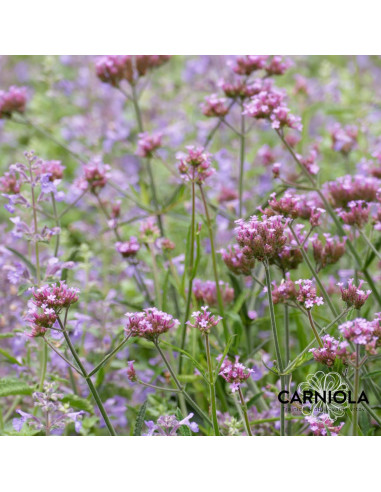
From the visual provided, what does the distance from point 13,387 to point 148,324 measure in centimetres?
41

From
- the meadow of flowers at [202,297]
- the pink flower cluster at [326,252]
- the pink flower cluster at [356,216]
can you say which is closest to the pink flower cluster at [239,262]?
the meadow of flowers at [202,297]

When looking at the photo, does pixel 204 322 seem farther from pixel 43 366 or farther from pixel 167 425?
pixel 43 366

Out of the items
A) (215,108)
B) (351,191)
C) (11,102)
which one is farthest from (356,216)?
(11,102)

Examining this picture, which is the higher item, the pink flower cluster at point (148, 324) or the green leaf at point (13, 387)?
the pink flower cluster at point (148, 324)

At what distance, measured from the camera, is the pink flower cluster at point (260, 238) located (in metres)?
1.15

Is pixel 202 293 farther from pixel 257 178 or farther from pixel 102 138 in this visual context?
pixel 102 138

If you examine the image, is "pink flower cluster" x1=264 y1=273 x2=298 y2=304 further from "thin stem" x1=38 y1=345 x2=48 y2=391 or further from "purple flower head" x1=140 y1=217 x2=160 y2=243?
"thin stem" x1=38 y1=345 x2=48 y2=391

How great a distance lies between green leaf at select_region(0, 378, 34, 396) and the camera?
1333 mm

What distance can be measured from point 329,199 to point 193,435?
0.69 meters

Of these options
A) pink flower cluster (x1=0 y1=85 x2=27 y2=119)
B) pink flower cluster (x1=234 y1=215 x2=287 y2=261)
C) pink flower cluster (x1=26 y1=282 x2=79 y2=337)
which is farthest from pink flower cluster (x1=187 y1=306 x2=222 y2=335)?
pink flower cluster (x1=0 y1=85 x2=27 y2=119)

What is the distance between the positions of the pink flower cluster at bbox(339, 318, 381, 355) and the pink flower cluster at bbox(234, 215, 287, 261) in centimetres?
20

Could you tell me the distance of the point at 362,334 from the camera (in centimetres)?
106

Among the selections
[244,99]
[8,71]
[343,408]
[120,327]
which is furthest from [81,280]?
[8,71]

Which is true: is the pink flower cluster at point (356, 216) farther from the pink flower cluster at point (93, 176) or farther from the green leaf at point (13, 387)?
the green leaf at point (13, 387)
